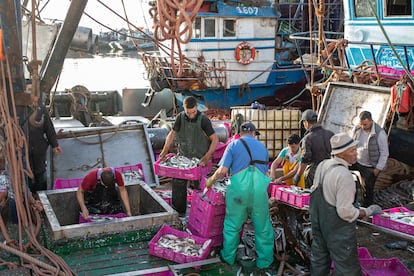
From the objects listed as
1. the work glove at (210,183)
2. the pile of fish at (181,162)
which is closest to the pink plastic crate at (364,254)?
the work glove at (210,183)

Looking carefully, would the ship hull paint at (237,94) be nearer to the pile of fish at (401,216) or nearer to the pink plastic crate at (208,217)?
the pink plastic crate at (208,217)

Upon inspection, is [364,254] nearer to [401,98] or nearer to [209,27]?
[401,98]

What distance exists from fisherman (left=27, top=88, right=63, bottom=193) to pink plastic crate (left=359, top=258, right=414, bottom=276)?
475cm

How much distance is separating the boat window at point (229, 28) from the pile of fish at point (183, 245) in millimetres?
12257

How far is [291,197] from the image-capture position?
563 cm

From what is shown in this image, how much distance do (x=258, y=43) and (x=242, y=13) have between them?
4.13ft

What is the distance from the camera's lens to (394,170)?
877cm

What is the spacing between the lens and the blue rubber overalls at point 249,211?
5.43 m

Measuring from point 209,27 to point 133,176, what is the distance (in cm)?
1003

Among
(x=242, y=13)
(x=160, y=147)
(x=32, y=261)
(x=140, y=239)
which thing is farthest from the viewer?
(x=242, y=13)

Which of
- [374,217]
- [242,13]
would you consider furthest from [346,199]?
[242,13]

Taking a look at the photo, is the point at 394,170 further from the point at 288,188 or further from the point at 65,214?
the point at 65,214

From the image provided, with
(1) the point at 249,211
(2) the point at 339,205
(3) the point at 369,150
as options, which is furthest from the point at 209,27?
(2) the point at 339,205

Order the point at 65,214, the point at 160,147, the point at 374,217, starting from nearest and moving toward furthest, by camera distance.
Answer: the point at 374,217 < the point at 65,214 < the point at 160,147
